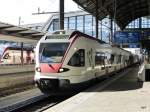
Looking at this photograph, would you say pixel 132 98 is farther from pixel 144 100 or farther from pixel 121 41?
pixel 121 41

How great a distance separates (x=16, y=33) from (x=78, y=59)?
7561 mm

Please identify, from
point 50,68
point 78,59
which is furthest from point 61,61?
point 78,59

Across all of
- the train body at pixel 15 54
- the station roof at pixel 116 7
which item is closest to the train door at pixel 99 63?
the train body at pixel 15 54

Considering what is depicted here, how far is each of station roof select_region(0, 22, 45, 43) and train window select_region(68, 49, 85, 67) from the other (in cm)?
533

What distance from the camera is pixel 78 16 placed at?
4001 inches

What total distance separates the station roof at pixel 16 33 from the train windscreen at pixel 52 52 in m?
4.72

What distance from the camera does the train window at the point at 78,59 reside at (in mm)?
19873

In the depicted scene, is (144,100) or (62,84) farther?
(62,84)

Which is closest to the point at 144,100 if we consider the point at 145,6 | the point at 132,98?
the point at 132,98

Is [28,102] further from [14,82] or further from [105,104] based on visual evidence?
[14,82]

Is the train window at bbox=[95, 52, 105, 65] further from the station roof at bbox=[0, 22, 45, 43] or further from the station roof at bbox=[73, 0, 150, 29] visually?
the station roof at bbox=[73, 0, 150, 29]

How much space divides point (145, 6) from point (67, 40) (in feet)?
186

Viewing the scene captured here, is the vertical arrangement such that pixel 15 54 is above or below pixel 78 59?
above

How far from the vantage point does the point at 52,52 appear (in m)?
19.8
